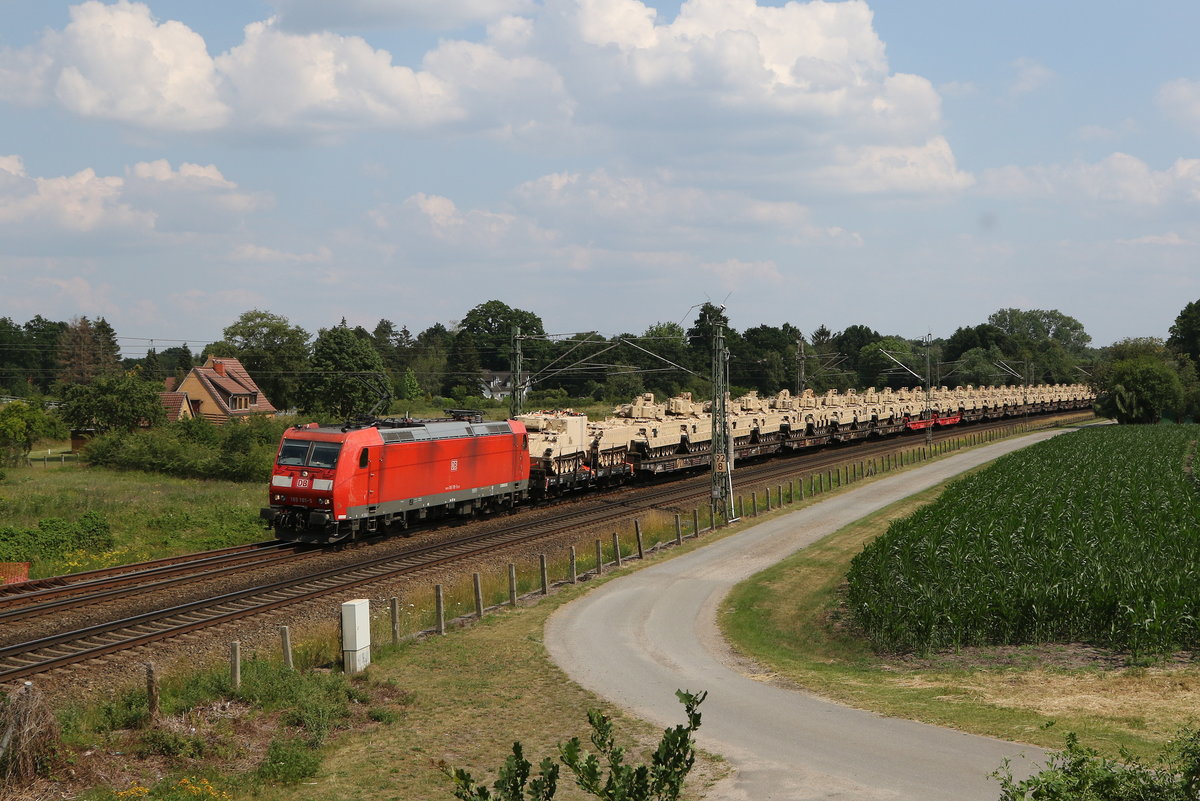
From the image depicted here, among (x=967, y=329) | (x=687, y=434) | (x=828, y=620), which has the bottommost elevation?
(x=828, y=620)

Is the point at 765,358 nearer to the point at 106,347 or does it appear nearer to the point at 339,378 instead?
the point at 339,378

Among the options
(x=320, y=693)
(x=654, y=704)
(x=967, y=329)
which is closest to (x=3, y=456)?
(x=320, y=693)

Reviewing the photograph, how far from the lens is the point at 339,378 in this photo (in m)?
88.8

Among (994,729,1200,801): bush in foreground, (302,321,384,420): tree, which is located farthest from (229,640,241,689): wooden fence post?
(302,321,384,420): tree

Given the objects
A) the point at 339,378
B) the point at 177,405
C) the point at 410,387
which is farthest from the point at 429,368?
the point at 177,405

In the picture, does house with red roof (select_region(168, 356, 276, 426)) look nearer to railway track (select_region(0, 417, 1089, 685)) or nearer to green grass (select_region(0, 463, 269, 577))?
green grass (select_region(0, 463, 269, 577))

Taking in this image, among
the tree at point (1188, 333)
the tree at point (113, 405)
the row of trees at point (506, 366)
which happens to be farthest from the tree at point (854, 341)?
the tree at point (113, 405)

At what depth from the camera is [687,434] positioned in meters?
50.9

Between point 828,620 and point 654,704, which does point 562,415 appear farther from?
point 654,704

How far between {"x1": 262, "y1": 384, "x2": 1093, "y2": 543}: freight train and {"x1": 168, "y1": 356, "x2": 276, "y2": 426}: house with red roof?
44.0 m

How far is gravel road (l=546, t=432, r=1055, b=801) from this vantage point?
1171 cm

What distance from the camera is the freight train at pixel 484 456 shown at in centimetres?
2895

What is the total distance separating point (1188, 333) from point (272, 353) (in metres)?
119

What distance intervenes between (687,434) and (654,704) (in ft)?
118
